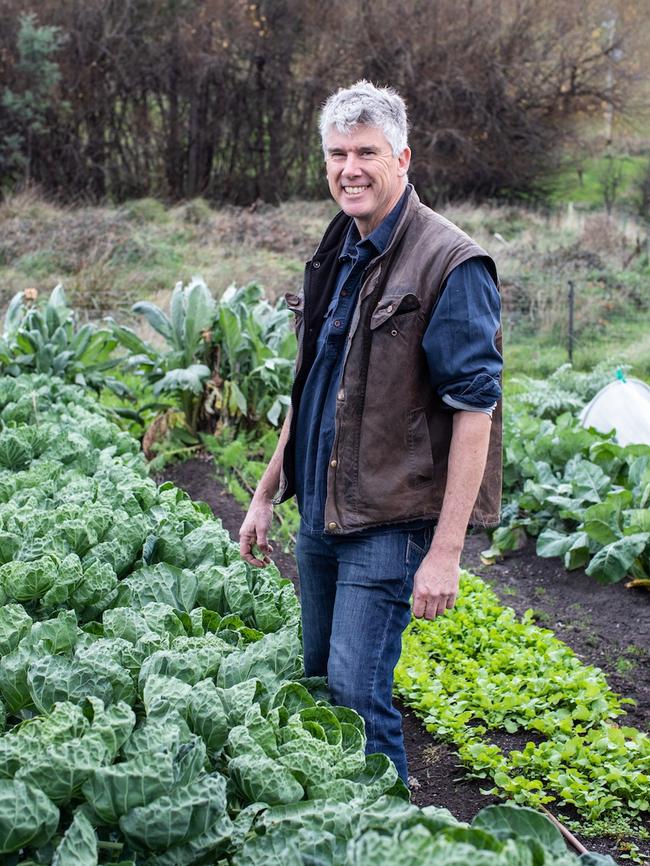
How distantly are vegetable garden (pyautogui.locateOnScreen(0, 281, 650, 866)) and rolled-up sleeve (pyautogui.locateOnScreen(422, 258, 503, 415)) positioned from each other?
834 millimetres

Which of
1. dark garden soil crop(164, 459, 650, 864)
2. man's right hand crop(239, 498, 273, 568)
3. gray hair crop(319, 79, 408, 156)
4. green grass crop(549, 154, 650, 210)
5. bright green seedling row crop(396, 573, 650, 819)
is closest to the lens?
gray hair crop(319, 79, 408, 156)

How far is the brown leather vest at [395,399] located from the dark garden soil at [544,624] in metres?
1.43

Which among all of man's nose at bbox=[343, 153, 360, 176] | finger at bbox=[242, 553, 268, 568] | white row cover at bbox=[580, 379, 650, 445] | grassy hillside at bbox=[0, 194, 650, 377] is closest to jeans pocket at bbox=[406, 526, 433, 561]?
finger at bbox=[242, 553, 268, 568]

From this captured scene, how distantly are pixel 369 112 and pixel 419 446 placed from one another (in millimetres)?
933

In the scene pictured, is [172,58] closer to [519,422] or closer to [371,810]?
[519,422]

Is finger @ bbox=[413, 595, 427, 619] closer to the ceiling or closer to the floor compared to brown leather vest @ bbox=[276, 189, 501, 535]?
closer to the floor

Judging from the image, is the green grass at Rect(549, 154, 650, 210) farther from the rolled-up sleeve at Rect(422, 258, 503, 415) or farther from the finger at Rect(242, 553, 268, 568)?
the rolled-up sleeve at Rect(422, 258, 503, 415)

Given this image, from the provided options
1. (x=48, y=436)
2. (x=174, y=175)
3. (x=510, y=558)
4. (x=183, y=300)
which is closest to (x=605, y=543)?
(x=510, y=558)

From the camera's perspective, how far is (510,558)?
6.47m

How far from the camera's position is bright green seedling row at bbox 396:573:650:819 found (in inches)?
146

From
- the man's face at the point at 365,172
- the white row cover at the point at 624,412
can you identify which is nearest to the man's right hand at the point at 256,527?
the man's face at the point at 365,172

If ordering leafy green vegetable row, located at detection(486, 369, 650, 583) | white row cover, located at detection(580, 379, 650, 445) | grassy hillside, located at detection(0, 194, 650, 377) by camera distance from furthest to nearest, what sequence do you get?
grassy hillside, located at detection(0, 194, 650, 377) → white row cover, located at detection(580, 379, 650, 445) → leafy green vegetable row, located at detection(486, 369, 650, 583)

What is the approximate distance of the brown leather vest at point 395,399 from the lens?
2803mm

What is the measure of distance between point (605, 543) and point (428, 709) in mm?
1843
